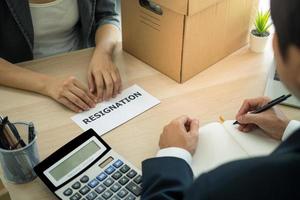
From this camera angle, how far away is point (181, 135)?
0.83m

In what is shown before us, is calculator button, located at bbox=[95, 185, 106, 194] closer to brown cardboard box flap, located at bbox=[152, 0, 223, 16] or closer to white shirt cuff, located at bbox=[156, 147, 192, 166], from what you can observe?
white shirt cuff, located at bbox=[156, 147, 192, 166]

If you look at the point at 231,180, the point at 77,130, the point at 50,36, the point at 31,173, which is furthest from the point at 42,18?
the point at 231,180

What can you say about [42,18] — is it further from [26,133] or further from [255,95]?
[255,95]

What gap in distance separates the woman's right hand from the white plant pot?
530 millimetres

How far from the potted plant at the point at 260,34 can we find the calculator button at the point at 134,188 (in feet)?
2.15

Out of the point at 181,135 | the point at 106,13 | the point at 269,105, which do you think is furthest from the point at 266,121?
the point at 106,13

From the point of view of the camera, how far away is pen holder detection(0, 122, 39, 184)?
0.72 meters

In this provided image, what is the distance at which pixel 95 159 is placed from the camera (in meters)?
0.79

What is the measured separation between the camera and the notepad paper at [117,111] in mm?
920

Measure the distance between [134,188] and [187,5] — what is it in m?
0.45

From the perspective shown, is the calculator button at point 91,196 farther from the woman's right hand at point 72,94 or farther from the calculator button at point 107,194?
the woman's right hand at point 72,94

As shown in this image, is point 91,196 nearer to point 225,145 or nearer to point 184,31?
point 225,145

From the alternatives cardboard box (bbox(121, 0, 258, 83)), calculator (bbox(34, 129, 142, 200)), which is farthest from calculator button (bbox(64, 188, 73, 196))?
cardboard box (bbox(121, 0, 258, 83))

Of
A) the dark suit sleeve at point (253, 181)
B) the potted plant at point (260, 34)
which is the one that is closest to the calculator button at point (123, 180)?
the dark suit sleeve at point (253, 181)
